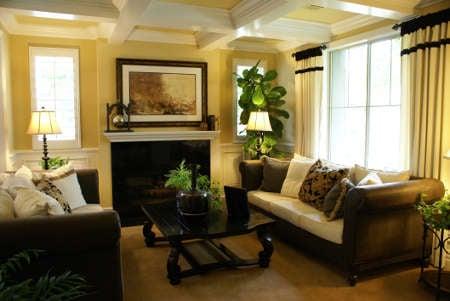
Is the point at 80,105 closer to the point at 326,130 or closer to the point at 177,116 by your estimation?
the point at 177,116

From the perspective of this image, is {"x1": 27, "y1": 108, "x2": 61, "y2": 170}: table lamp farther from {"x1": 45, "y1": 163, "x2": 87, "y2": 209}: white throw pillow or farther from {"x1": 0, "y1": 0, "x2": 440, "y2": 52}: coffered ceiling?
{"x1": 0, "y1": 0, "x2": 440, "y2": 52}: coffered ceiling

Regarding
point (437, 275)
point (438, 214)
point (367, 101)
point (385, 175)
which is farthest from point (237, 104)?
point (437, 275)

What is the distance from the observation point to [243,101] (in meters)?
5.35

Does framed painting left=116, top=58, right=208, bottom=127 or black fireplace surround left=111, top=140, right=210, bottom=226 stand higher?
framed painting left=116, top=58, right=208, bottom=127

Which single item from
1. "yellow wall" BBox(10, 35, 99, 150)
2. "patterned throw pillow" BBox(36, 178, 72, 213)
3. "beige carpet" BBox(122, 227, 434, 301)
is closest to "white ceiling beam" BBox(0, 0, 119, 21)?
"yellow wall" BBox(10, 35, 99, 150)

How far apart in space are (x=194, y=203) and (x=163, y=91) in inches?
96.9

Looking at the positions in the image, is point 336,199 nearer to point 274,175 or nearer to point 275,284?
point 275,284

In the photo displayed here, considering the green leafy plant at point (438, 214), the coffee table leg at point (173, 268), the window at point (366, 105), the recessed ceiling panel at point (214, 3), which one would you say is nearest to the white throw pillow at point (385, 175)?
the window at point (366, 105)

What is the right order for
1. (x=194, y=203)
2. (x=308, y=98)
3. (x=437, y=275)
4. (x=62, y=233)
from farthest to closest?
(x=308, y=98) → (x=194, y=203) → (x=437, y=275) → (x=62, y=233)

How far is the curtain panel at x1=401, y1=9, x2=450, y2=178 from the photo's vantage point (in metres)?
3.30

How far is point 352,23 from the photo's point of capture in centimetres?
436

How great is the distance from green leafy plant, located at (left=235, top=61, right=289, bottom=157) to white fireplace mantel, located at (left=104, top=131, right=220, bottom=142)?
0.55 m

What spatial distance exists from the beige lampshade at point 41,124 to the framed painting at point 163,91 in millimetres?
1125

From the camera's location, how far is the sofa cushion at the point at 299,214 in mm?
3209
